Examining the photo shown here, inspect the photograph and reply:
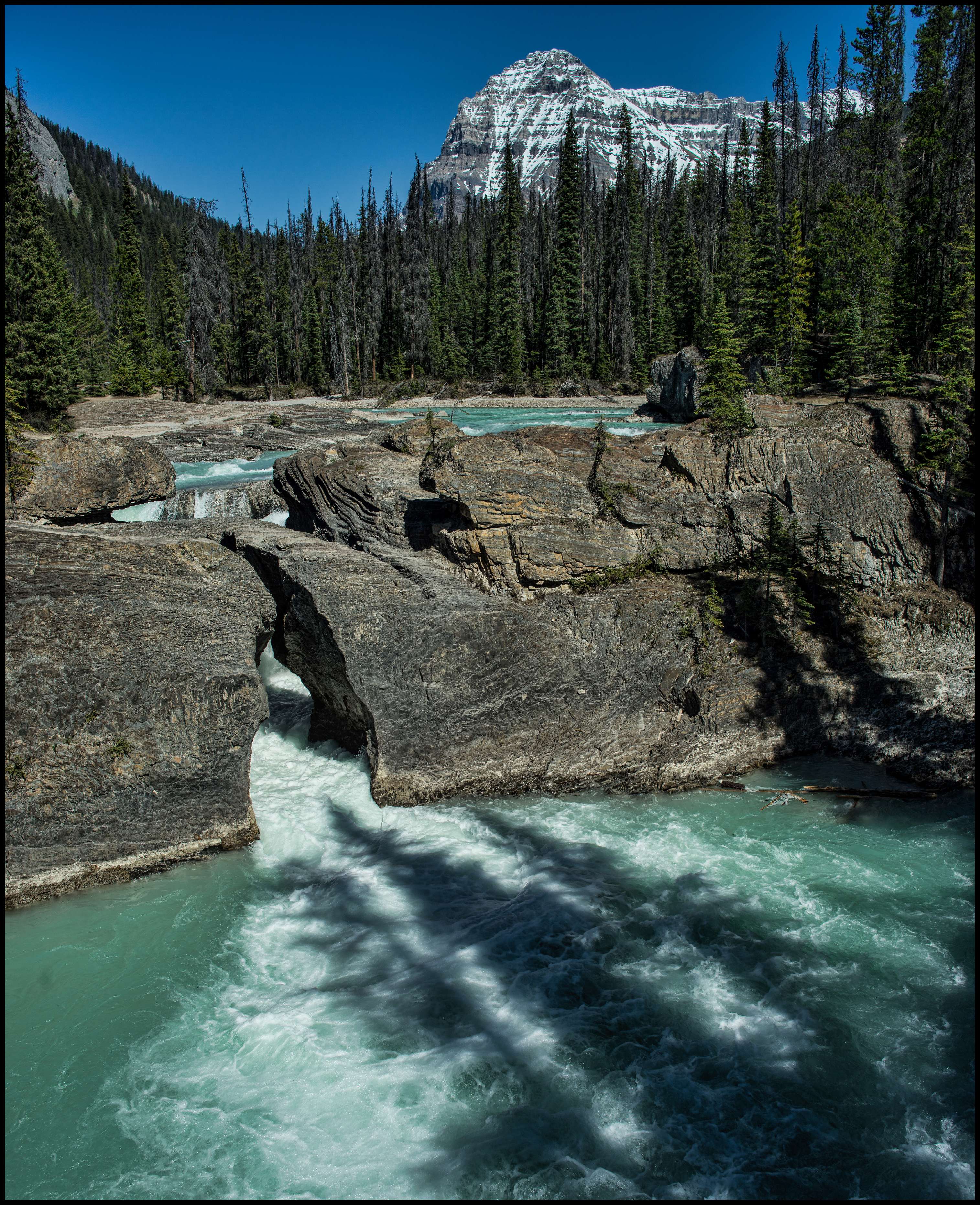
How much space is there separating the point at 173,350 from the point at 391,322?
18.6 meters

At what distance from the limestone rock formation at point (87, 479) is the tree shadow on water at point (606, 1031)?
9055 millimetres

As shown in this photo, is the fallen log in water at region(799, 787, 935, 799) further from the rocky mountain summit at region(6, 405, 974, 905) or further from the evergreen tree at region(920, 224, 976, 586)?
the evergreen tree at region(920, 224, 976, 586)

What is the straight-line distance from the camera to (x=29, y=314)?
3238cm

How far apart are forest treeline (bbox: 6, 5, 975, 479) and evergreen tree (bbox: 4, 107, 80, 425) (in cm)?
11

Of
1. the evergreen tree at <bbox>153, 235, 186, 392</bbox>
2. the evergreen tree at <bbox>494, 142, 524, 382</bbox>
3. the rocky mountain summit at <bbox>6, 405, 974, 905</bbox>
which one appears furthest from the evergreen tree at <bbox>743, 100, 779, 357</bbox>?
the evergreen tree at <bbox>153, 235, 186, 392</bbox>

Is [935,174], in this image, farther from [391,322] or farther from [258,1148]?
[391,322]

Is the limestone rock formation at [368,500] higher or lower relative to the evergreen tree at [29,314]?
lower

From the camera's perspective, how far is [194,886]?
8.18 meters

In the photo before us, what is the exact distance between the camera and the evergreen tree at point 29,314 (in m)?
31.6

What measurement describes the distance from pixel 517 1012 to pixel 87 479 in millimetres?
12431

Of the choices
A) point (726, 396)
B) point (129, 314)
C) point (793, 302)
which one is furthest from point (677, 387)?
point (129, 314)

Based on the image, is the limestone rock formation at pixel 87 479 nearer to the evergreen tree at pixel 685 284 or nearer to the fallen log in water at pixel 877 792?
the fallen log in water at pixel 877 792

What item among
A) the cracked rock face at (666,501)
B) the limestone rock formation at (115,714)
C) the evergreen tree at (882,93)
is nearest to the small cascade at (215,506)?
the cracked rock face at (666,501)

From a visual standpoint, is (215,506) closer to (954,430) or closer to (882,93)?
→ (954,430)
